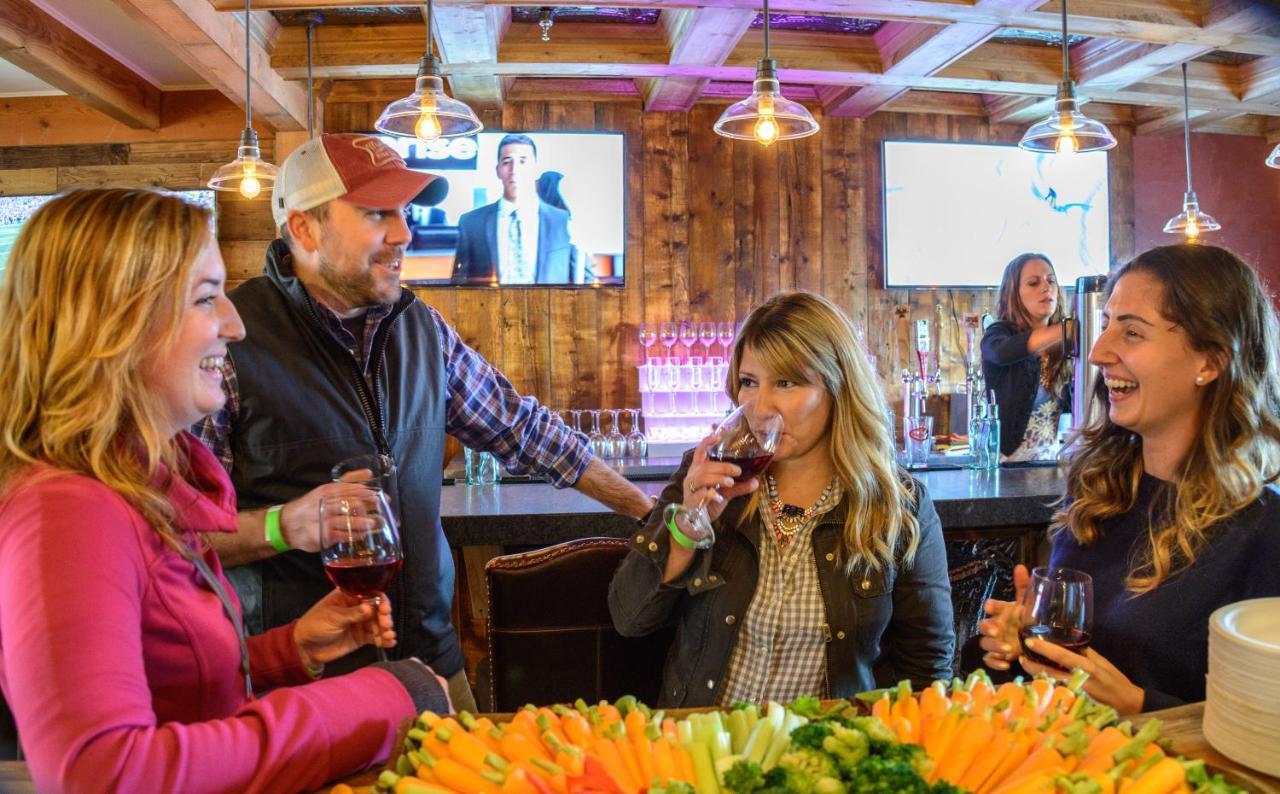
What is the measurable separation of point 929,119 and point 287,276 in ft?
17.5

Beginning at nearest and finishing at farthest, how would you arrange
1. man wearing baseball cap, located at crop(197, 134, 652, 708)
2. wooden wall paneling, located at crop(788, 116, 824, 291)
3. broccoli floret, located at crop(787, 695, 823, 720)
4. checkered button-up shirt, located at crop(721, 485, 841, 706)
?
1. broccoli floret, located at crop(787, 695, 823, 720)
2. checkered button-up shirt, located at crop(721, 485, 841, 706)
3. man wearing baseball cap, located at crop(197, 134, 652, 708)
4. wooden wall paneling, located at crop(788, 116, 824, 291)

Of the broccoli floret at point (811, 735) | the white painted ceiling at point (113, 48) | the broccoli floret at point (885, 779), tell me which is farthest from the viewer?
the white painted ceiling at point (113, 48)

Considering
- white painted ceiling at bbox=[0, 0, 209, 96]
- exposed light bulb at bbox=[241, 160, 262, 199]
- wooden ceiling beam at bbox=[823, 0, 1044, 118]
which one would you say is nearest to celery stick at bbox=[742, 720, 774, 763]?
exposed light bulb at bbox=[241, 160, 262, 199]

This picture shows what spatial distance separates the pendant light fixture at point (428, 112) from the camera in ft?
10.5

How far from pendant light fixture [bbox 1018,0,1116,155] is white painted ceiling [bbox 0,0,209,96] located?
392 cm

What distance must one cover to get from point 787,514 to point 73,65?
4847mm

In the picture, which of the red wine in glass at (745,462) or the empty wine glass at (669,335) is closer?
the red wine in glass at (745,462)

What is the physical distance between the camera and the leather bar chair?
1878 mm

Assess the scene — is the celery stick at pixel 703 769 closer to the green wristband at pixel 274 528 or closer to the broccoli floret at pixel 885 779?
the broccoli floret at pixel 885 779

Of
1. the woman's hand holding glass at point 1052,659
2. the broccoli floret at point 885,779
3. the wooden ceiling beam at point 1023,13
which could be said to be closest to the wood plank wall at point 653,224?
the wooden ceiling beam at point 1023,13

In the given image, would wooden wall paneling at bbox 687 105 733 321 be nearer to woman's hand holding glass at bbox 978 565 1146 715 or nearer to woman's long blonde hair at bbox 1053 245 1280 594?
woman's long blonde hair at bbox 1053 245 1280 594

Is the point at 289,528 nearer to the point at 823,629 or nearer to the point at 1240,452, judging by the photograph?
the point at 823,629

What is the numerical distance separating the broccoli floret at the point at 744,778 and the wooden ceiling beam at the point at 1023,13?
11.5 feet

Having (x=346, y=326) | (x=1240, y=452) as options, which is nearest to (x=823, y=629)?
(x=1240, y=452)
